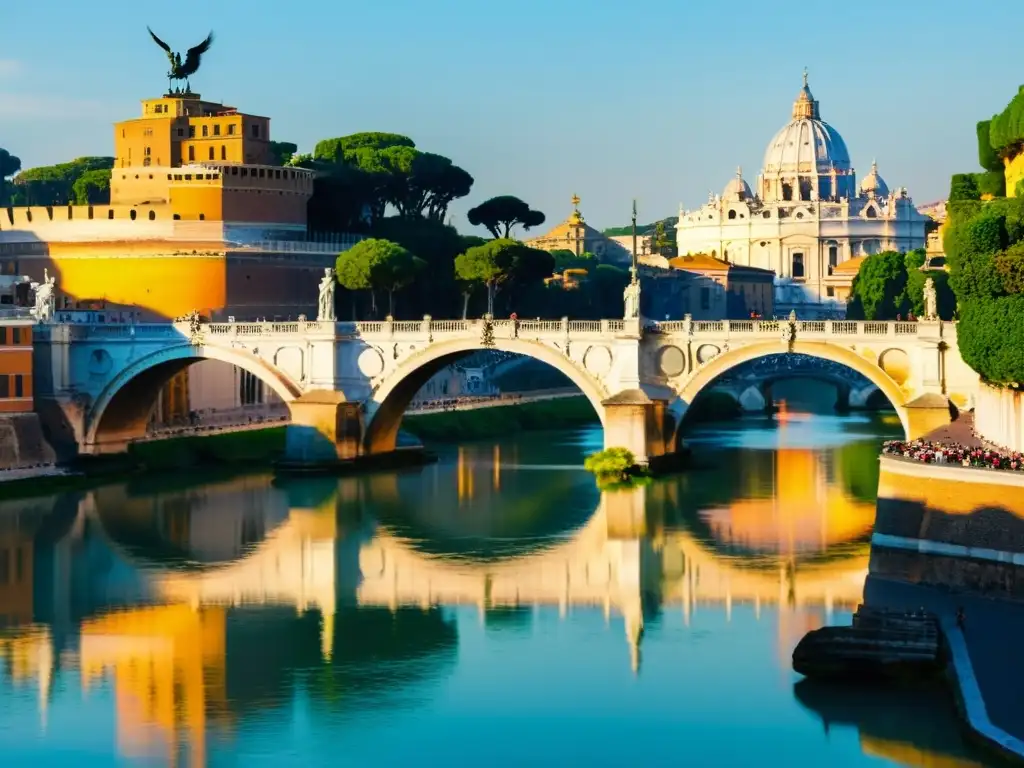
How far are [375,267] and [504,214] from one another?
22443 millimetres

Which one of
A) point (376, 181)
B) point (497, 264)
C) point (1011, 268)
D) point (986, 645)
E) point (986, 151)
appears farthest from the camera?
point (376, 181)

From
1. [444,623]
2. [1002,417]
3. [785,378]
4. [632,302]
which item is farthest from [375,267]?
[444,623]

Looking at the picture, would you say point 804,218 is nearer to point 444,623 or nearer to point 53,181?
point 53,181

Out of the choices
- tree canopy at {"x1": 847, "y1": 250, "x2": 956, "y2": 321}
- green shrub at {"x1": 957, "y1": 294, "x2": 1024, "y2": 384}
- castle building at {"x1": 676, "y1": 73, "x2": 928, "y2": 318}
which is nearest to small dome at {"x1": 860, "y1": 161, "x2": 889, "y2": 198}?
castle building at {"x1": 676, "y1": 73, "x2": 928, "y2": 318}

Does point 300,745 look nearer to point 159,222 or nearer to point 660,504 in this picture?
point 660,504

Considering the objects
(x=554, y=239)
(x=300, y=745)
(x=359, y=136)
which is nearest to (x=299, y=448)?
(x=300, y=745)

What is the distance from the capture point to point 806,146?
6988 inches

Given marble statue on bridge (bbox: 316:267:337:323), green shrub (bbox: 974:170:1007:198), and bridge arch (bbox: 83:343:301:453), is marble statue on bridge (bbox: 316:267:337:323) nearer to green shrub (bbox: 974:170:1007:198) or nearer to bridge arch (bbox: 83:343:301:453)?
bridge arch (bbox: 83:343:301:453)

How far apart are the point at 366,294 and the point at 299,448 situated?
21.0 meters

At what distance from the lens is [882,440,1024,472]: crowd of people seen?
35.9 meters

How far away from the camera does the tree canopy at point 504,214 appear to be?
9481 cm

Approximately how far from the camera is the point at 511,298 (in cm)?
8569

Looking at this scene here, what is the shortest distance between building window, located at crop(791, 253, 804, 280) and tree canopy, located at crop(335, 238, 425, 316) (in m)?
97.4

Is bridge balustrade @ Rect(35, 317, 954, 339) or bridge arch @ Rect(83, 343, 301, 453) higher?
bridge balustrade @ Rect(35, 317, 954, 339)
